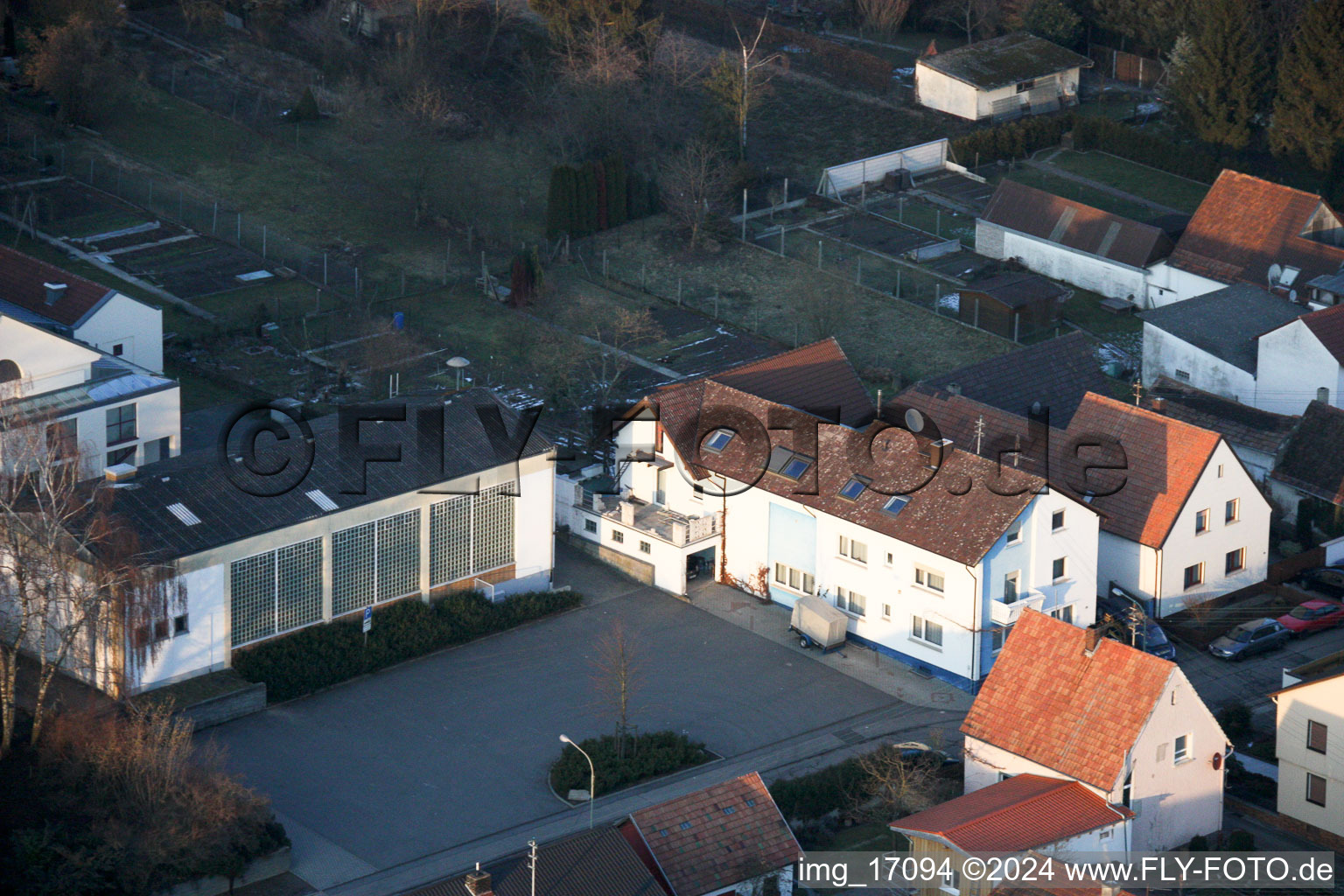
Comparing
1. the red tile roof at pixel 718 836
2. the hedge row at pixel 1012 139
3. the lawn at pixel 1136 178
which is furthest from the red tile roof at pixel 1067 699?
the hedge row at pixel 1012 139

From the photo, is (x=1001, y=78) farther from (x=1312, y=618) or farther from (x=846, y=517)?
(x=846, y=517)

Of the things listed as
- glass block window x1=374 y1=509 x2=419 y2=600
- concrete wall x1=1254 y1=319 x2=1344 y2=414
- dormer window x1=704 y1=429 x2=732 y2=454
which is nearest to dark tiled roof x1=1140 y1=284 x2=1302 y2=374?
concrete wall x1=1254 y1=319 x2=1344 y2=414

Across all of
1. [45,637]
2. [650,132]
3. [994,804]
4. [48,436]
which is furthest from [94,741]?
[650,132]

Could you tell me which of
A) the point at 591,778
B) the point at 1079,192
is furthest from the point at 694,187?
the point at 591,778

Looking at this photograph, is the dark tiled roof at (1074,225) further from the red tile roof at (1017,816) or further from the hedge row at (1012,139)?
the red tile roof at (1017,816)

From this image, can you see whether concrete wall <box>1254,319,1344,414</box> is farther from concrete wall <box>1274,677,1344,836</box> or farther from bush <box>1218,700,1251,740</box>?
concrete wall <box>1274,677,1344,836</box>

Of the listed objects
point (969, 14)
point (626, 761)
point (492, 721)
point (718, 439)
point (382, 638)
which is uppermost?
point (969, 14)

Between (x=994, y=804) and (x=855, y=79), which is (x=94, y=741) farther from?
(x=855, y=79)
